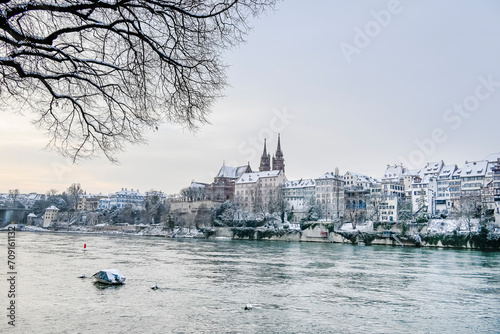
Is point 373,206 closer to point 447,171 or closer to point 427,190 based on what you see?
point 427,190

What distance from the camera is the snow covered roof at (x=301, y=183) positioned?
94.5m

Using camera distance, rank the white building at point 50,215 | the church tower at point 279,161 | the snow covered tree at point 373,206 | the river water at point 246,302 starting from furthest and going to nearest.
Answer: the church tower at point 279,161 < the white building at point 50,215 < the snow covered tree at point 373,206 < the river water at point 246,302

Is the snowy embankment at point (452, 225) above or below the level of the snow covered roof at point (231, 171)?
below

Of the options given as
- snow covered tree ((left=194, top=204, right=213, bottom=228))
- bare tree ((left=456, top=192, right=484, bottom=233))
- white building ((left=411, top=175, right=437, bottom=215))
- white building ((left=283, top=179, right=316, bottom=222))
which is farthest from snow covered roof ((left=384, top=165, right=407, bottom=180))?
snow covered tree ((left=194, top=204, right=213, bottom=228))

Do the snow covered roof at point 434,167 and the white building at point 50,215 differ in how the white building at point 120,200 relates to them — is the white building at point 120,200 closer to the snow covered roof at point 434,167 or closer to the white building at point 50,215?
the white building at point 50,215

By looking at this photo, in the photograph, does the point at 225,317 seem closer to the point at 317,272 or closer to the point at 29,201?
the point at 317,272

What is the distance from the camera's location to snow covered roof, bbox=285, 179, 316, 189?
310 feet

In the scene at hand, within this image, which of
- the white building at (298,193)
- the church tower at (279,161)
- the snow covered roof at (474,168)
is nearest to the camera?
the snow covered roof at (474,168)

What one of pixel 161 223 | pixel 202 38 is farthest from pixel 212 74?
pixel 161 223

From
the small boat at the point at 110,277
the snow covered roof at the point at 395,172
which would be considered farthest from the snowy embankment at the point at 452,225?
the small boat at the point at 110,277

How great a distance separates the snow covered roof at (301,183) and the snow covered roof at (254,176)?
4316 mm

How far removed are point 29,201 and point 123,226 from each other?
68.3 metres

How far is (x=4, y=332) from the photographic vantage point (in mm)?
8266

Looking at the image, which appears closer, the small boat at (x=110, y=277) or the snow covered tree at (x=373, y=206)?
the small boat at (x=110, y=277)
